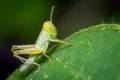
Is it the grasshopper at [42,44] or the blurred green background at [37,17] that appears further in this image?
the blurred green background at [37,17]

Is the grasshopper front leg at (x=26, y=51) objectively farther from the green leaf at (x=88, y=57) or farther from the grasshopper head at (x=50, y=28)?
the green leaf at (x=88, y=57)

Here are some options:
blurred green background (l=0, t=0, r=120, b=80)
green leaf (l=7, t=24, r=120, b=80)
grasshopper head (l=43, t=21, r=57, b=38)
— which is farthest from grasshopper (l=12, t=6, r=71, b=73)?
blurred green background (l=0, t=0, r=120, b=80)

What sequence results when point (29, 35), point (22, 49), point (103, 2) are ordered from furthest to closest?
point (103, 2) < point (29, 35) < point (22, 49)

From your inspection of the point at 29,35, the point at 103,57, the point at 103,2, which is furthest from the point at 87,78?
the point at 103,2

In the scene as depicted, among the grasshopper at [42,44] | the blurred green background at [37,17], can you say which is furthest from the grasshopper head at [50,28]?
the blurred green background at [37,17]

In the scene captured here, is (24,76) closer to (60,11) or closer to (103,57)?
(103,57)

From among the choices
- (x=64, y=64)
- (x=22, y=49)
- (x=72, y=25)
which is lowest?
(x=72, y=25)

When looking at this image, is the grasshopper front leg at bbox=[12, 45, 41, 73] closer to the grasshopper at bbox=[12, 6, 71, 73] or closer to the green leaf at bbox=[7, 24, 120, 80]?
the grasshopper at bbox=[12, 6, 71, 73]
